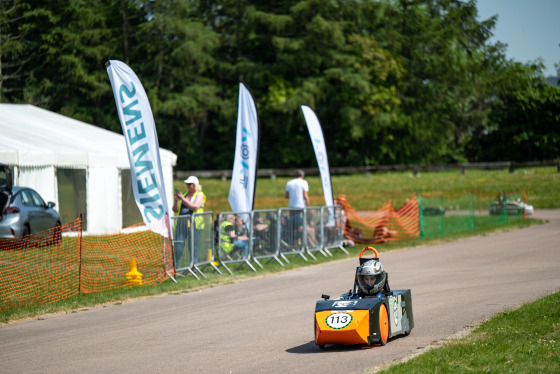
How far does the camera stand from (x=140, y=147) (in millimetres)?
14977

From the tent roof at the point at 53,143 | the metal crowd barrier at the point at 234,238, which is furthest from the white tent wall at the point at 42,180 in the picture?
the metal crowd barrier at the point at 234,238

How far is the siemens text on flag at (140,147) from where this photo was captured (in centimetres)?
1491

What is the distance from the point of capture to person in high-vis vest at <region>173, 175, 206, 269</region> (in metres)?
15.6

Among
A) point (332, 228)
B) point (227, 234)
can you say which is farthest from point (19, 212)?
point (332, 228)

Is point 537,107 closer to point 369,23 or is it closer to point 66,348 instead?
point 369,23

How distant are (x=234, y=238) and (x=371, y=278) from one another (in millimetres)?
8275

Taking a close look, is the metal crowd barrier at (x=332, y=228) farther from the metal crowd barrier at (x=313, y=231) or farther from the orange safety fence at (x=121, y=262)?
the orange safety fence at (x=121, y=262)

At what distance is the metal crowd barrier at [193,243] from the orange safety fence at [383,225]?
7.55m

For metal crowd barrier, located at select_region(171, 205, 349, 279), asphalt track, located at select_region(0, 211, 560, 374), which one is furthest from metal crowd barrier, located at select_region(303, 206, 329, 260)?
asphalt track, located at select_region(0, 211, 560, 374)

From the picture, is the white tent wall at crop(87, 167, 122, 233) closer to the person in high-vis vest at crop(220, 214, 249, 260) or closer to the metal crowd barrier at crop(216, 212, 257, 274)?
the metal crowd barrier at crop(216, 212, 257, 274)

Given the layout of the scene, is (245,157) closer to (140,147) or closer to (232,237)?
(232,237)

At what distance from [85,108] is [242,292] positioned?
4412 centimetres

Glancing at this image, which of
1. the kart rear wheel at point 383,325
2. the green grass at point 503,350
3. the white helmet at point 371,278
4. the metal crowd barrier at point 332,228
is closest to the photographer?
the green grass at point 503,350

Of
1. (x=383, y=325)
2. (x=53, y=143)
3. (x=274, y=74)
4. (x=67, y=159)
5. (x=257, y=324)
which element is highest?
(x=274, y=74)
